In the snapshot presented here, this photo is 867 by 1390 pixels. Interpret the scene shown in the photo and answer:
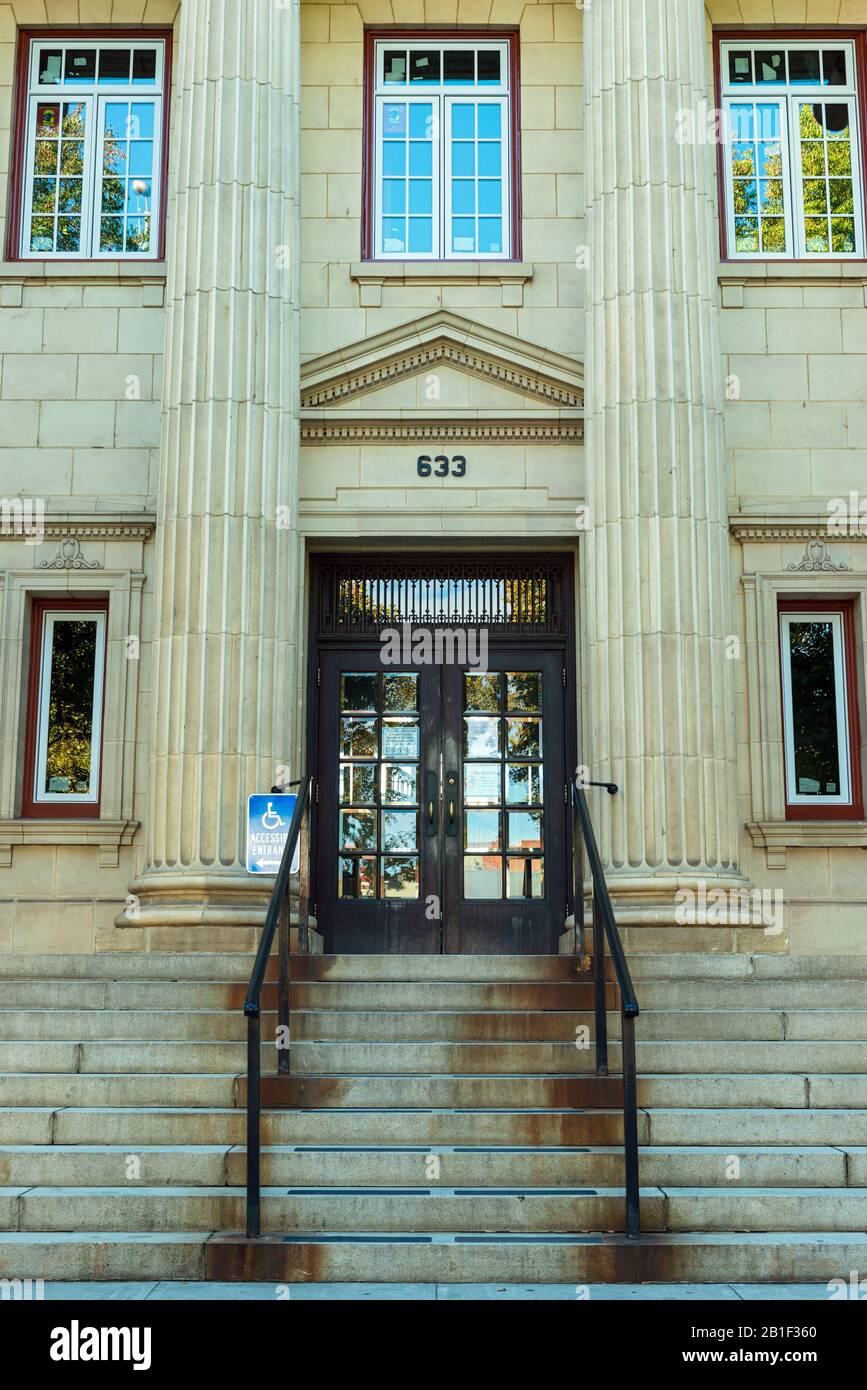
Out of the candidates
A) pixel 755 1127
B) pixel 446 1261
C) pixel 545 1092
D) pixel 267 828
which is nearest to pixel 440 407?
pixel 267 828

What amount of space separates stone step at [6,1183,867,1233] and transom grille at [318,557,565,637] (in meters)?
6.47

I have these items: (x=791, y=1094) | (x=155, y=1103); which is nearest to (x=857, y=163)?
(x=791, y=1094)

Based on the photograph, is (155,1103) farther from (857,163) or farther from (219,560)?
(857,163)

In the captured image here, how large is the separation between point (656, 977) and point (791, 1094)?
1651mm

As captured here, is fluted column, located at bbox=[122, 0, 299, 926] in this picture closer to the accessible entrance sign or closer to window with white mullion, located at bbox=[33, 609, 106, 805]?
window with white mullion, located at bbox=[33, 609, 106, 805]

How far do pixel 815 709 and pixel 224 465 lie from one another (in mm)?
5231

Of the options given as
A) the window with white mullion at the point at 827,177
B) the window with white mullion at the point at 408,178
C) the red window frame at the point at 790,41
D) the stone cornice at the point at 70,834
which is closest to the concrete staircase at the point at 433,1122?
the stone cornice at the point at 70,834

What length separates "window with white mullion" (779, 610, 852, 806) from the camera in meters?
12.8

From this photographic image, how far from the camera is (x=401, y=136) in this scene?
1371 centimetres

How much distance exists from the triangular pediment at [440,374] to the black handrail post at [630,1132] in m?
6.68

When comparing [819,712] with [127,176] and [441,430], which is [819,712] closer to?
[441,430]

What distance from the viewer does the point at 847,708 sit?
509 inches

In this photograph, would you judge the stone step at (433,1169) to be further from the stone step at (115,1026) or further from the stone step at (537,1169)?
the stone step at (115,1026)

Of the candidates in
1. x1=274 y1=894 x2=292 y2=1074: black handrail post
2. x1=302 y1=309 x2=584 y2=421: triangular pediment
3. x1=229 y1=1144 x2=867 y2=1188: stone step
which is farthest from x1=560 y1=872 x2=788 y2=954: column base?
x1=302 y1=309 x2=584 y2=421: triangular pediment
